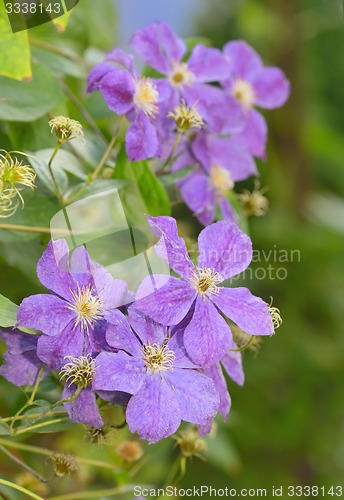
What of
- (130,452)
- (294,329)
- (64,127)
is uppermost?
(64,127)

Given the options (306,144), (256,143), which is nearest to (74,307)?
(256,143)

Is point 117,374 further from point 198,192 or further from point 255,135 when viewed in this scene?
point 255,135

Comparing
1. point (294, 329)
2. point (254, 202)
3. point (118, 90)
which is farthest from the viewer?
point (294, 329)

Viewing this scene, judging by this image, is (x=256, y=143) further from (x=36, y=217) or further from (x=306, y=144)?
(x=306, y=144)

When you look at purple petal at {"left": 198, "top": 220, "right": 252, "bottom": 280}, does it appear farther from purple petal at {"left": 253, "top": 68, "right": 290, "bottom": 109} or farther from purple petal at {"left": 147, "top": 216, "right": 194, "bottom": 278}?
purple petal at {"left": 253, "top": 68, "right": 290, "bottom": 109}

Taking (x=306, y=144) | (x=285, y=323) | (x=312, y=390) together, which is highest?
(x=306, y=144)

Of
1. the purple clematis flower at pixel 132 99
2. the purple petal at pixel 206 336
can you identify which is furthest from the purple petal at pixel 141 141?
the purple petal at pixel 206 336

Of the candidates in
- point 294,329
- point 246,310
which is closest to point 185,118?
point 246,310
